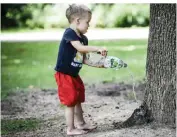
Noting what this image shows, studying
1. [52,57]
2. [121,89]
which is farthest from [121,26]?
[121,89]

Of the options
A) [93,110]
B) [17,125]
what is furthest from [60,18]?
[17,125]

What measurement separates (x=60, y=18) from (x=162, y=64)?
16.1m

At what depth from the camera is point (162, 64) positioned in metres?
4.77

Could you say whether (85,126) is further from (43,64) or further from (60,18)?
(60,18)

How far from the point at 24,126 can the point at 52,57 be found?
7.19m

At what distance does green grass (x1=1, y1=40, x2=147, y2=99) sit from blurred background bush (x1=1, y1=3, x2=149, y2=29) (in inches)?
194

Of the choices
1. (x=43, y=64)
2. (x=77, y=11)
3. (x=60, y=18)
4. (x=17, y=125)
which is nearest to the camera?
(x=77, y=11)

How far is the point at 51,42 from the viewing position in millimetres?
16562

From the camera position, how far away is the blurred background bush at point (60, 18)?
21.2 metres

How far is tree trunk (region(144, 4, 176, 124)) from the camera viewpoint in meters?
4.73

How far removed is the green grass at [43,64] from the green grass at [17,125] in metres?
2.00

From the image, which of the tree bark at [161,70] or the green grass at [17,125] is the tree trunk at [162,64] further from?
the green grass at [17,125]

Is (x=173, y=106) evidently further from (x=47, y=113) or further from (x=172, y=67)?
(x=47, y=113)

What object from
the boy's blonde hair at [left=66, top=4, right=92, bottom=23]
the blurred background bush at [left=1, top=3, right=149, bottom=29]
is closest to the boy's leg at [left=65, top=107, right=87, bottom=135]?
the boy's blonde hair at [left=66, top=4, right=92, bottom=23]
